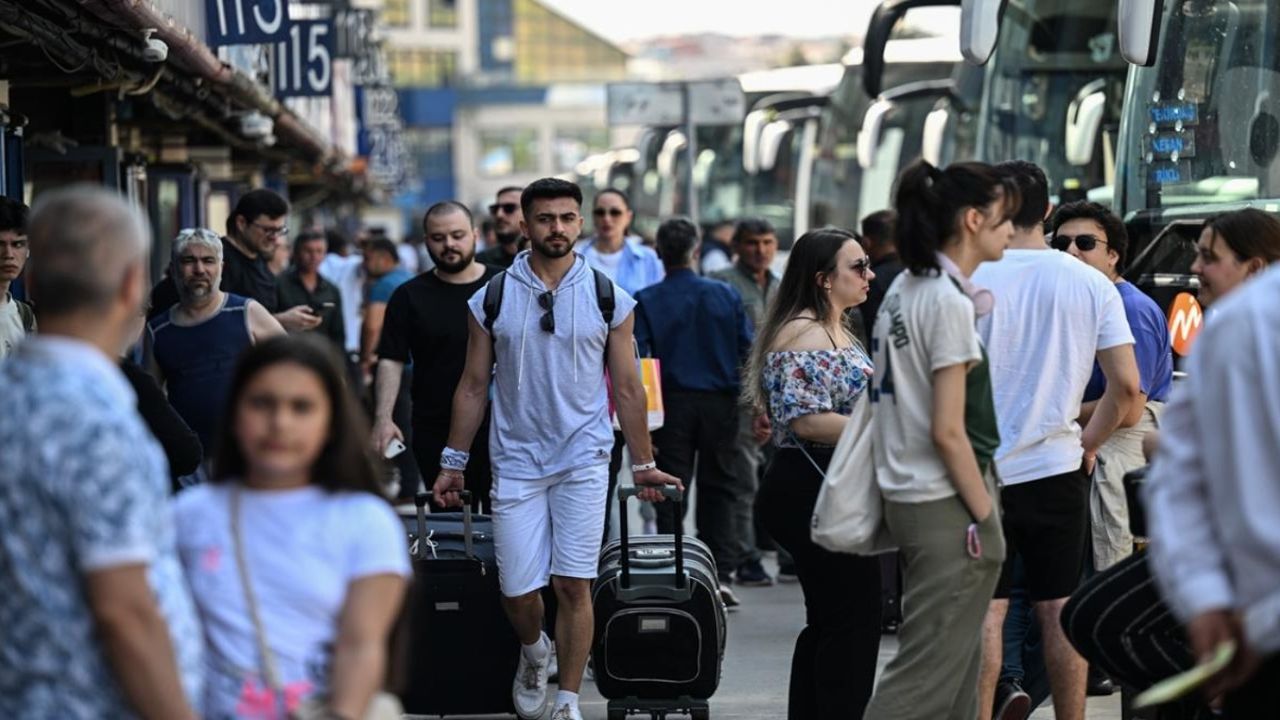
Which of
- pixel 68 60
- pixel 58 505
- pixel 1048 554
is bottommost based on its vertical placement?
pixel 1048 554

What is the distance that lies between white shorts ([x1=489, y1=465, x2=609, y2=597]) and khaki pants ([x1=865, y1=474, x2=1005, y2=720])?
6.54ft

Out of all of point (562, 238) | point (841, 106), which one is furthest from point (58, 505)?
point (841, 106)

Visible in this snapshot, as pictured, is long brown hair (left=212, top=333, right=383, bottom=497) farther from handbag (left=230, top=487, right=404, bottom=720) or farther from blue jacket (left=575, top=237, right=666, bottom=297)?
blue jacket (left=575, top=237, right=666, bottom=297)

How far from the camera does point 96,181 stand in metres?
14.0

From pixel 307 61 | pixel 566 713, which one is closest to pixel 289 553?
pixel 566 713

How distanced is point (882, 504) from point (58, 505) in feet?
9.06

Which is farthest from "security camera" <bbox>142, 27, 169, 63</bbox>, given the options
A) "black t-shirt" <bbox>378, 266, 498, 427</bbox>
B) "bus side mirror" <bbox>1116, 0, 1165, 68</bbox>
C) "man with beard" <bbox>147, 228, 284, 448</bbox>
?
"bus side mirror" <bbox>1116, 0, 1165, 68</bbox>

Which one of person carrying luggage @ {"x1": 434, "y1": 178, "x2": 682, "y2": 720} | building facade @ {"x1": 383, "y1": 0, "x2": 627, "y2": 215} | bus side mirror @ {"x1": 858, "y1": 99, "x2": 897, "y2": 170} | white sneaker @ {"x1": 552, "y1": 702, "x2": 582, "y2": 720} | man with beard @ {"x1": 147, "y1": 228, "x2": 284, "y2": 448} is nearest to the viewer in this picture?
white sneaker @ {"x1": 552, "y1": 702, "x2": 582, "y2": 720}

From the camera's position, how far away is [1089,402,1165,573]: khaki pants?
7469 mm

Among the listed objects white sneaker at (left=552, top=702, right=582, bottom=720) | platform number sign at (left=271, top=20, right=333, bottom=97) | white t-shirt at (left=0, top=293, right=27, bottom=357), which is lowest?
white sneaker at (left=552, top=702, right=582, bottom=720)

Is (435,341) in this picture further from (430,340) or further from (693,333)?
(693,333)

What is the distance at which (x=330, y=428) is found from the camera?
4312mm

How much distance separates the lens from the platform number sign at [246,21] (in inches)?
539

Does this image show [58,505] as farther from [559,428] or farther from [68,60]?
[68,60]
